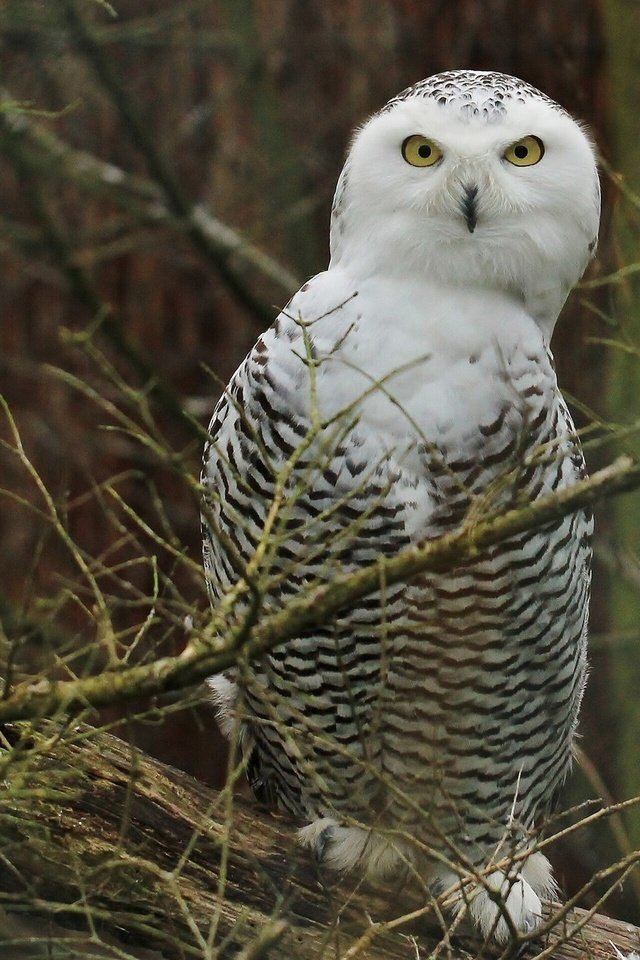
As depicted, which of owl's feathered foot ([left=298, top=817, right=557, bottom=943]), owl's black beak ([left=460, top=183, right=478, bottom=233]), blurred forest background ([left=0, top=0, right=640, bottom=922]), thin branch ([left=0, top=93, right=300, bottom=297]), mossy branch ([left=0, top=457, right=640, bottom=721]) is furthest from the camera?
thin branch ([left=0, top=93, right=300, bottom=297])

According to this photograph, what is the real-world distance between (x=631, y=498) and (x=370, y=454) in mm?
1329

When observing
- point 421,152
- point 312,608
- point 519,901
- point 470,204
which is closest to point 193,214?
point 421,152

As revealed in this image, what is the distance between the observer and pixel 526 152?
2.26 m

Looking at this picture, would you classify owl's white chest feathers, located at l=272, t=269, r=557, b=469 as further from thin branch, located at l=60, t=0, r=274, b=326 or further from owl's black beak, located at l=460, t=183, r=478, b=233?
thin branch, located at l=60, t=0, r=274, b=326

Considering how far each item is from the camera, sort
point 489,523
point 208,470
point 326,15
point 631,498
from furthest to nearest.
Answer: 1. point 326,15
2. point 631,498
3. point 208,470
4. point 489,523

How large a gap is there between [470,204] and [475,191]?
2 cm

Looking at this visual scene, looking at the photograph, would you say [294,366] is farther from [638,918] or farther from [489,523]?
[638,918]

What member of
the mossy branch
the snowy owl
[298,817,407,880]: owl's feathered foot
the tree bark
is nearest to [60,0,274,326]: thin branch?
the snowy owl

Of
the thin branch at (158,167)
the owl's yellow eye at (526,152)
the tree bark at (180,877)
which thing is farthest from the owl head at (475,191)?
the thin branch at (158,167)

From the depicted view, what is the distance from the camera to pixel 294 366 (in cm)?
226

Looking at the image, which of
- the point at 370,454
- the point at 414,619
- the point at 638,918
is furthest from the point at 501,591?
the point at 638,918

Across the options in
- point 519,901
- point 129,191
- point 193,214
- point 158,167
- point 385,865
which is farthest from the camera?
point 129,191

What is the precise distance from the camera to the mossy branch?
148 centimetres

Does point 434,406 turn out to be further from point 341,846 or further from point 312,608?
point 341,846
